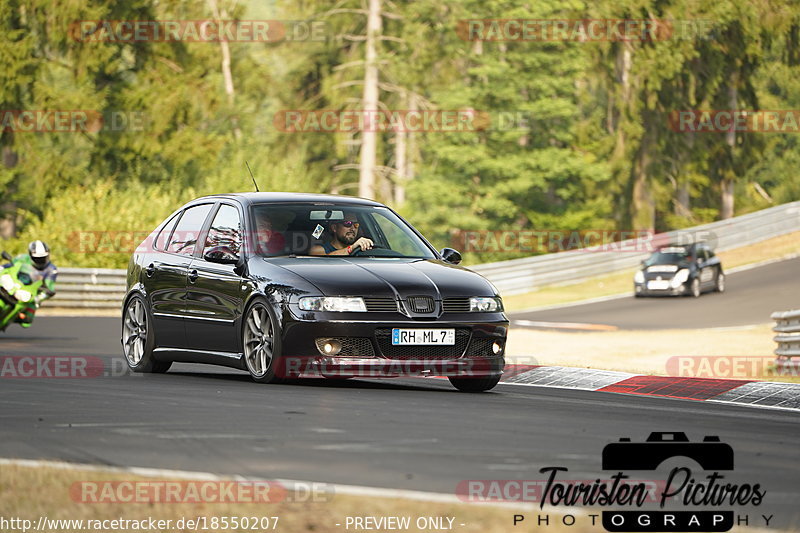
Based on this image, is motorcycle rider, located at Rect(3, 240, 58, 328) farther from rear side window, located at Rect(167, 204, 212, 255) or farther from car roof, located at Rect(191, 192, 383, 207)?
car roof, located at Rect(191, 192, 383, 207)

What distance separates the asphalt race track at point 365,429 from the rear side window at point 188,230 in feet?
4.18

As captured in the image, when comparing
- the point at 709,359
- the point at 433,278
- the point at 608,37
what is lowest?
the point at 709,359

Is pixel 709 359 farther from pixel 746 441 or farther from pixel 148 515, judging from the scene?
pixel 148 515

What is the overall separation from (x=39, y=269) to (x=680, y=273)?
21552mm

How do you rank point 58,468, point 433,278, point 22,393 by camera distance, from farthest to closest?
point 433,278 → point 22,393 → point 58,468

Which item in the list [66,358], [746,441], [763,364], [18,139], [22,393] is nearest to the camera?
[746,441]

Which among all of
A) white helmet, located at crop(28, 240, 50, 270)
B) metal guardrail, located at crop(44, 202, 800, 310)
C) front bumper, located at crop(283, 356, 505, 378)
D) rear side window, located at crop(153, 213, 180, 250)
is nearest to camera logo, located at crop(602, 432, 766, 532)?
front bumper, located at crop(283, 356, 505, 378)

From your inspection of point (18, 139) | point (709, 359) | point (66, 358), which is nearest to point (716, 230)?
point (18, 139)

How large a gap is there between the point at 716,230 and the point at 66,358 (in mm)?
34706

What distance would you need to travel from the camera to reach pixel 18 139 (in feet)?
168

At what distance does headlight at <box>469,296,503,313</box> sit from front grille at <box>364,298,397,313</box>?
0.71m

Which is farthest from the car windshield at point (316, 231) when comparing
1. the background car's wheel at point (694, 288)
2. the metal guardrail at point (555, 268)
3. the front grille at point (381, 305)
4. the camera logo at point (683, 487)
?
the background car's wheel at point (694, 288)

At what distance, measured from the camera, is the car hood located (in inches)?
460

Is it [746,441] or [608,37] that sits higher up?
[608,37]
